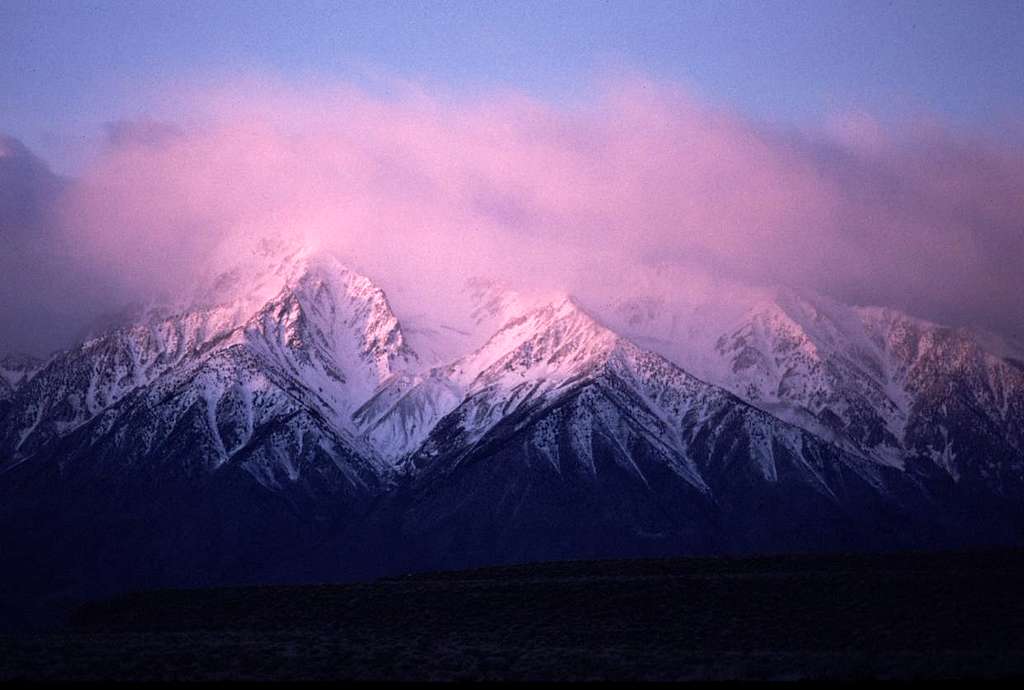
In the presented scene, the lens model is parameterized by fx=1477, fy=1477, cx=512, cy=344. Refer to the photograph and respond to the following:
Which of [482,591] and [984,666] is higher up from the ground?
[984,666]

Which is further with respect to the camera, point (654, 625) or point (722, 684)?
point (654, 625)

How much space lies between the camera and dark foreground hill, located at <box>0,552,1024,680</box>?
6912 cm

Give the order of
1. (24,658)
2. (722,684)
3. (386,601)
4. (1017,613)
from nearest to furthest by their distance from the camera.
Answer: (722,684), (24,658), (1017,613), (386,601)

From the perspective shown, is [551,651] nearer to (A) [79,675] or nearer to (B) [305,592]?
(A) [79,675]

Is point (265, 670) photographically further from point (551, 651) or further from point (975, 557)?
point (975, 557)

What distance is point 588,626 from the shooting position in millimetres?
91312

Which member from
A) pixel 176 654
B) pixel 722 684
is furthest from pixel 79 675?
pixel 722 684

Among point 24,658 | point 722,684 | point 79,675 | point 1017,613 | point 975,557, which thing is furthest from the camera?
point 975,557

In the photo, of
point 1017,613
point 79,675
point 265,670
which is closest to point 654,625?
point 1017,613

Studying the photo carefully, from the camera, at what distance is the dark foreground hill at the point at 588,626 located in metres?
69.1

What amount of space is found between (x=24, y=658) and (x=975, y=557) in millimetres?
70118

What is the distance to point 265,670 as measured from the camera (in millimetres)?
70938

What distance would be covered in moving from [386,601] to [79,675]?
3619cm

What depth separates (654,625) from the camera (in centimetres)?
8994
